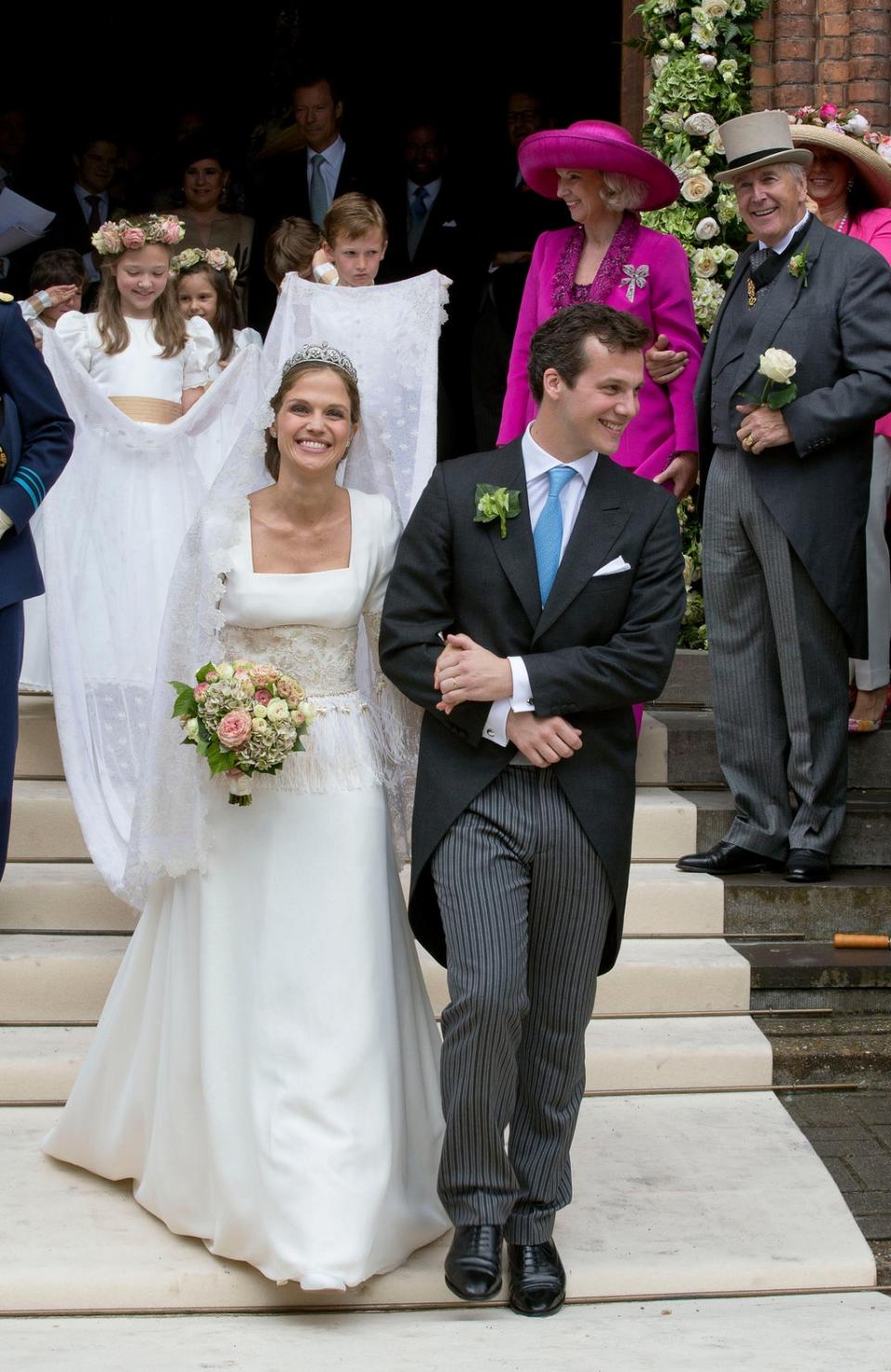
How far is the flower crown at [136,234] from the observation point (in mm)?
6516

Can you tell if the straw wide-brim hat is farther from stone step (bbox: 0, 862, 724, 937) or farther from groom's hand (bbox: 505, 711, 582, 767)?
groom's hand (bbox: 505, 711, 582, 767)

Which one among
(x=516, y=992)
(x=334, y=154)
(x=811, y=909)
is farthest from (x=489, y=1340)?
(x=334, y=154)

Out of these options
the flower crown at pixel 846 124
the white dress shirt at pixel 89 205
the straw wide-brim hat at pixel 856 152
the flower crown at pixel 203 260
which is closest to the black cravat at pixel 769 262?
the straw wide-brim hat at pixel 856 152

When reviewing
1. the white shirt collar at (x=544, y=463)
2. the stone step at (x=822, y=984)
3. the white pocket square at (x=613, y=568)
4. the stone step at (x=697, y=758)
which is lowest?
the stone step at (x=822, y=984)

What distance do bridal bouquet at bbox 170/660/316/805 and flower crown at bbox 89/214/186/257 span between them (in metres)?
2.95

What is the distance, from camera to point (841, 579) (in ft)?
18.6

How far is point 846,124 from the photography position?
20.7 feet

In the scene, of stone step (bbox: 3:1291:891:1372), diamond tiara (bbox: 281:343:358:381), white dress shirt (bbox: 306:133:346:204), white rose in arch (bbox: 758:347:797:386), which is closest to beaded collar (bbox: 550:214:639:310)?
white rose in arch (bbox: 758:347:797:386)

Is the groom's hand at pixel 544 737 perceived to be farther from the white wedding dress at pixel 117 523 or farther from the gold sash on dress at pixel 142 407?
the gold sash on dress at pixel 142 407

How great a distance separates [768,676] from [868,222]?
1658 millimetres

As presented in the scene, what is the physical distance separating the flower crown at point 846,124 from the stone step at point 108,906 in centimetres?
253

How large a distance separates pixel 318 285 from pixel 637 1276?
11.6ft

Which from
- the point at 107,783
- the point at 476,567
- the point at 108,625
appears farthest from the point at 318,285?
the point at 476,567

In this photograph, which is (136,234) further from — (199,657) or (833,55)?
(833,55)
